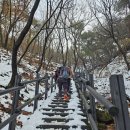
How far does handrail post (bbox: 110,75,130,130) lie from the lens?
204 centimetres

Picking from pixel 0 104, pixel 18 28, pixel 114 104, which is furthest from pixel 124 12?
pixel 114 104

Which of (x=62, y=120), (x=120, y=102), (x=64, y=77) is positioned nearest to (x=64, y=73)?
(x=64, y=77)

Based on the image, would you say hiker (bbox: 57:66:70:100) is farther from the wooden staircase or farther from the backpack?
the wooden staircase

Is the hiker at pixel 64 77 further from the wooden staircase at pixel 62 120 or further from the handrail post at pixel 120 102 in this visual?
the handrail post at pixel 120 102

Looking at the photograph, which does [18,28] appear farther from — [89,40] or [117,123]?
[117,123]

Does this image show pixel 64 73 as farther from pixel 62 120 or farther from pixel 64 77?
pixel 62 120

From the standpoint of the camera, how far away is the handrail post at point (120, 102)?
204 cm

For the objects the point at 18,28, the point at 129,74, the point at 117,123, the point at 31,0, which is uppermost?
the point at 18,28

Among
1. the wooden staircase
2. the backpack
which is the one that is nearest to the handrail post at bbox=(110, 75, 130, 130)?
the wooden staircase

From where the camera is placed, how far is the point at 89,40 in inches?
1677

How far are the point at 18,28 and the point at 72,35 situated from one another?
9492 mm

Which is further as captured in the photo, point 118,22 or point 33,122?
point 118,22

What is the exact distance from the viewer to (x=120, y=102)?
6.88ft

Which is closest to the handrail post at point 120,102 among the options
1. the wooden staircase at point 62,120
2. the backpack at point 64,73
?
the wooden staircase at point 62,120
